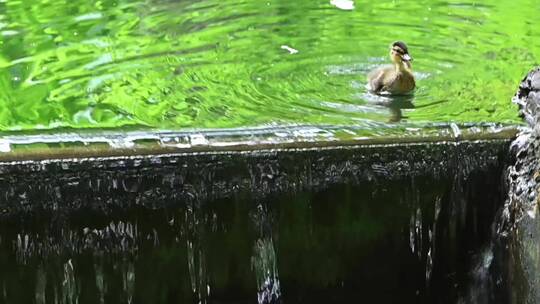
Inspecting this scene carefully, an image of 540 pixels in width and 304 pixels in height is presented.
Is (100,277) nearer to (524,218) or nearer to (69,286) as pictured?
(69,286)

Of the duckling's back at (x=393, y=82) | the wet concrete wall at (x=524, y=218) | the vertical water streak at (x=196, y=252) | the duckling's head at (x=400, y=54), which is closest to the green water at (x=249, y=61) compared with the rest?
the duckling's back at (x=393, y=82)

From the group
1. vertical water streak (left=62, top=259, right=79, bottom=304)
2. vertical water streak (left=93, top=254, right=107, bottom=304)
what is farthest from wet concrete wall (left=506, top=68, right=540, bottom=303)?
vertical water streak (left=62, top=259, right=79, bottom=304)

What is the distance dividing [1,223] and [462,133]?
199 centimetres

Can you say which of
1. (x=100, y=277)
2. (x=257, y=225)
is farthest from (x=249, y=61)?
(x=100, y=277)

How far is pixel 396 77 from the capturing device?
5.31 meters

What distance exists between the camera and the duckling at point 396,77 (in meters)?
5.30

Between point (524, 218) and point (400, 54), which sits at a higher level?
point (400, 54)

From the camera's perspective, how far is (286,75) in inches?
220

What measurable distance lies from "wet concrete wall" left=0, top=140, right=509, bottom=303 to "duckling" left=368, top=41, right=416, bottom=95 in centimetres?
116

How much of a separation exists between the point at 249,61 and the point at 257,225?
79.9 inches

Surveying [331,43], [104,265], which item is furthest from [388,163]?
[331,43]

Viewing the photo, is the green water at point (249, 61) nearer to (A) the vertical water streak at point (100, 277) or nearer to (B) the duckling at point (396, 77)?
(B) the duckling at point (396, 77)

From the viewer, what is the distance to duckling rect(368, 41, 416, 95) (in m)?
5.30

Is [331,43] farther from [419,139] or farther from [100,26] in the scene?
[419,139]
